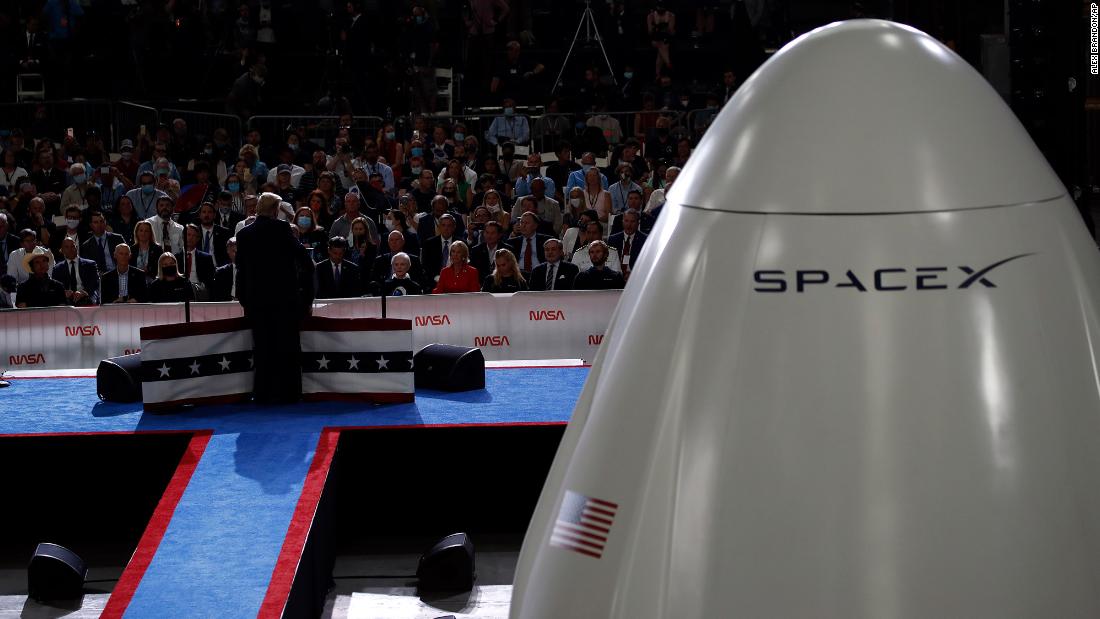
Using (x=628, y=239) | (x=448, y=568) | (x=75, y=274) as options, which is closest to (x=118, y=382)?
(x=448, y=568)

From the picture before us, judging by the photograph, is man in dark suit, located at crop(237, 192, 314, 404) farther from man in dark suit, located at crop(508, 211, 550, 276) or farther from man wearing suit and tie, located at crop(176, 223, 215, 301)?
man in dark suit, located at crop(508, 211, 550, 276)

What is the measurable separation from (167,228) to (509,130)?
582 cm

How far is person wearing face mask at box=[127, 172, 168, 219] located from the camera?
54.3 feet

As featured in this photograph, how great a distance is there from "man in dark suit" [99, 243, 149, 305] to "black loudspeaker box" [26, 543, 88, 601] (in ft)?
19.2

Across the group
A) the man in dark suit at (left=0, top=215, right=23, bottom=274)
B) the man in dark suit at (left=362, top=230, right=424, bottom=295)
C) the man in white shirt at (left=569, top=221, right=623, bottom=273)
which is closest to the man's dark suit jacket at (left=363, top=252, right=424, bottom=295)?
the man in dark suit at (left=362, top=230, right=424, bottom=295)

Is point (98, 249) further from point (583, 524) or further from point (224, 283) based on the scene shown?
point (583, 524)

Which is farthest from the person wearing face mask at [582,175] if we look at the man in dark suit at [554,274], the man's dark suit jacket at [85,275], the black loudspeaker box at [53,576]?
the black loudspeaker box at [53,576]

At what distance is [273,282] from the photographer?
30.8 feet

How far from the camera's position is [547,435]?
9180 mm

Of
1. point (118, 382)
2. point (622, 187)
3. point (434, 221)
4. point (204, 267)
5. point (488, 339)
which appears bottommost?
point (488, 339)

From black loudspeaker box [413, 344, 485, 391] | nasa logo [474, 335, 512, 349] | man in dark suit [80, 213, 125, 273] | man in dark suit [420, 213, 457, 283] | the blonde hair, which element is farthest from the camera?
man in dark suit [80, 213, 125, 273]

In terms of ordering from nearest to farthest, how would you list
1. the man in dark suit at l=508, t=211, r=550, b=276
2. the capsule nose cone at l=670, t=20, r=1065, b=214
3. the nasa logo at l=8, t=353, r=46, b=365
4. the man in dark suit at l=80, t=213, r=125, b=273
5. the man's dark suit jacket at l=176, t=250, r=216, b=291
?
the capsule nose cone at l=670, t=20, r=1065, b=214 < the nasa logo at l=8, t=353, r=46, b=365 < the man's dark suit jacket at l=176, t=250, r=216, b=291 < the man in dark suit at l=80, t=213, r=125, b=273 < the man in dark suit at l=508, t=211, r=550, b=276

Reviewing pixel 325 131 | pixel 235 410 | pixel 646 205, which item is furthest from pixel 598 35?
pixel 235 410

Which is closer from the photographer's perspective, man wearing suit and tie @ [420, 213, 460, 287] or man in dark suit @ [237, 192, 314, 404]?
man in dark suit @ [237, 192, 314, 404]
